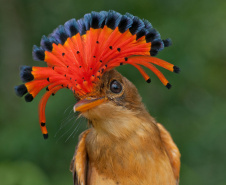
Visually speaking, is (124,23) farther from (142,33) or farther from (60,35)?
(60,35)

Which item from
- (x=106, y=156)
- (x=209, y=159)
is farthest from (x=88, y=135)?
(x=209, y=159)

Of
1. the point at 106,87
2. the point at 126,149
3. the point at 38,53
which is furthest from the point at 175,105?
the point at 38,53

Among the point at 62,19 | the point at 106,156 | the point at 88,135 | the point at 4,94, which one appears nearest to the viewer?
the point at 106,156

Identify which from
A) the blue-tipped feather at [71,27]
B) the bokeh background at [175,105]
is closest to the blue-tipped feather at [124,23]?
the blue-tipped feather at [71,27]

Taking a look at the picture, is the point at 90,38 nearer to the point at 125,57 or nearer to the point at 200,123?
the point at 125,57

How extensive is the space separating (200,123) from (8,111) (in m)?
2.43

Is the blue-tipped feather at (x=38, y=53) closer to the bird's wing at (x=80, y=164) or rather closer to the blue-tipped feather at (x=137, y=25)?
the blue-tipped feather at (x=137, y=25)

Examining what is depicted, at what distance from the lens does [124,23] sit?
1938 mm

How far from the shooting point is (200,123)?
13.5 ft

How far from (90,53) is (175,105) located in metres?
2.39

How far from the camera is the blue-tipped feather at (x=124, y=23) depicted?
6.31 ft

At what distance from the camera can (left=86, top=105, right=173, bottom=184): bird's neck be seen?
2186mm

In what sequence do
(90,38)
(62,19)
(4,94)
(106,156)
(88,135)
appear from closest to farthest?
(90,38) < (106,156) < (88,135) < (62,19) < (4,94)

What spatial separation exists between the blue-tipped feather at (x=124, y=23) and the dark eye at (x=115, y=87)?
34 cm
